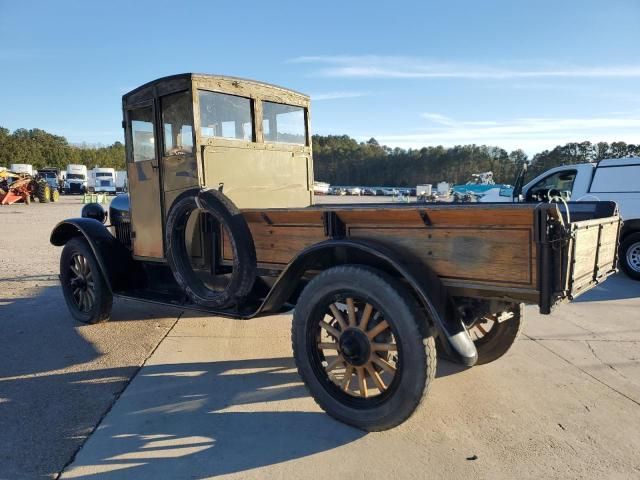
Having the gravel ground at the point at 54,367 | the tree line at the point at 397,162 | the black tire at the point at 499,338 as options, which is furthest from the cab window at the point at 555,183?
the tree line at the point at 397,162

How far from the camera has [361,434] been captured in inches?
113

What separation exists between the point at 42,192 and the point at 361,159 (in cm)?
7092

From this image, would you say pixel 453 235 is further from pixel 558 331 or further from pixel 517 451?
pixel 558 331

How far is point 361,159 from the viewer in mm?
94188

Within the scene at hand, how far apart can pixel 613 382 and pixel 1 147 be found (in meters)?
67.9

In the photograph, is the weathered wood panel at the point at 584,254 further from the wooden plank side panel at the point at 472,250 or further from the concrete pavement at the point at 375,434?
the concrete pavement at the point at 375,434

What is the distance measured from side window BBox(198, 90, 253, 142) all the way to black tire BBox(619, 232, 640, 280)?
7015 millimetres

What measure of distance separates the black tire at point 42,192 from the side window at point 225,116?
29.9 m

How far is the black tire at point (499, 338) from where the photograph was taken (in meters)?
3.65

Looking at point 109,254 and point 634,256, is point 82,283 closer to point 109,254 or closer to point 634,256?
point 109,254

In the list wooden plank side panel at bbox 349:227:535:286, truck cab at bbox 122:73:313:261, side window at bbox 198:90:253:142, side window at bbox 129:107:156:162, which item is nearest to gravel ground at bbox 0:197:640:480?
wooden plank side panel at bbox 349:227:535:286

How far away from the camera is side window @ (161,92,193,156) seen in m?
4.11

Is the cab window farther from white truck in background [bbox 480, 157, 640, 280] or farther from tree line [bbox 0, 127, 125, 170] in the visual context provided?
tree line [bbox 0, 127, 125, 170]

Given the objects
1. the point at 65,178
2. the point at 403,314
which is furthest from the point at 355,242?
the point at 65,178
